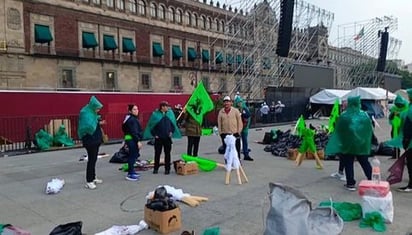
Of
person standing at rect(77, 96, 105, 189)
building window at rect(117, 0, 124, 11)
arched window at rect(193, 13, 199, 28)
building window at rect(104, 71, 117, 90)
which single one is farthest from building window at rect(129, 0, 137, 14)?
person standing at rect(77, 96, 105, 189)

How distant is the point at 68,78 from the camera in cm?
3438

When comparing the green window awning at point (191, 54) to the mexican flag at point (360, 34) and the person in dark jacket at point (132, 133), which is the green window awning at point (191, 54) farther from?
the person in dark jacket at point (132, 133)

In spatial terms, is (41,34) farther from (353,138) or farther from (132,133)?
(353,138)

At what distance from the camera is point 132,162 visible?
808 centimetres

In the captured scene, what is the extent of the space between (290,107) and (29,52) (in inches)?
862

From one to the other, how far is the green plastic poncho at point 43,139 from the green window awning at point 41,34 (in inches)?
802

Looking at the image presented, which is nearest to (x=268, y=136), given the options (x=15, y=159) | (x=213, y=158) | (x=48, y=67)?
(x=213, y=158)

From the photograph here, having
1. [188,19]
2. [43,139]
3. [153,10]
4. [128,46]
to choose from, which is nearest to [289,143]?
[43,139]

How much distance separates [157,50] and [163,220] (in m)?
39.5

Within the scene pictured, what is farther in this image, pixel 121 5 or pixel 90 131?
pixel 121 5

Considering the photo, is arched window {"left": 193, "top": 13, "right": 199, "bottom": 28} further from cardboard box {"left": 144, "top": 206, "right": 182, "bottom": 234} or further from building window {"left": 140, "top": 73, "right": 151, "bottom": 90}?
cardboard box {"left": 144, "top": 206, "right": 182, "bottom": 234}

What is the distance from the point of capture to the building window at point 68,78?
111 ft

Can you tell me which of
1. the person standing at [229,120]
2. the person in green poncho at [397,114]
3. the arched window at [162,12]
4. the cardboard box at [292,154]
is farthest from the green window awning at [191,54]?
the person standing at [229,120]

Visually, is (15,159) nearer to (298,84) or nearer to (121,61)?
(298,84)
